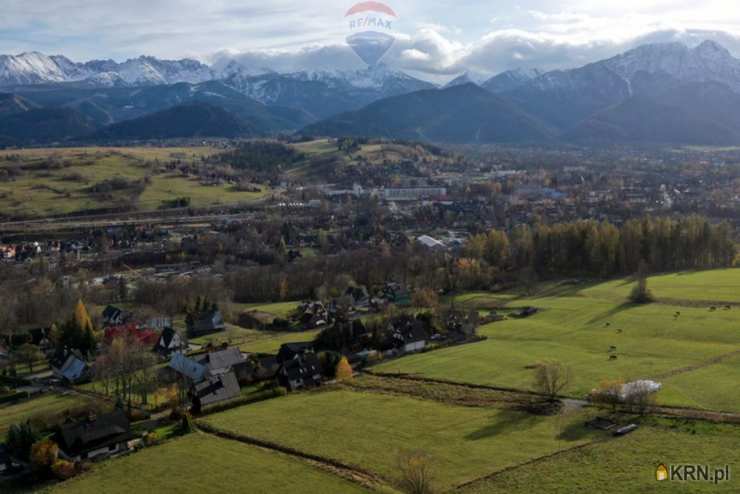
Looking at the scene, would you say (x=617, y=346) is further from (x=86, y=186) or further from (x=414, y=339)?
(x=86, y=186)

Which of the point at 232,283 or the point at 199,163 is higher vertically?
the point at 199,163

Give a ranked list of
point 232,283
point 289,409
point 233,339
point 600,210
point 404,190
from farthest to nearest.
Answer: point 404,190 → point 600,210 → point 232,283 → point 233,339 → point 289,409

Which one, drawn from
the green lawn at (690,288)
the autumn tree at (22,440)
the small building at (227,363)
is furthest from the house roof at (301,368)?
the green lawn at (690,288)

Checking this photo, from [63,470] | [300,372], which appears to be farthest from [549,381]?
[63,470]

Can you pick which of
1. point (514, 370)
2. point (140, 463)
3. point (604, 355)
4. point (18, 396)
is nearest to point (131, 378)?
point (18, 396)

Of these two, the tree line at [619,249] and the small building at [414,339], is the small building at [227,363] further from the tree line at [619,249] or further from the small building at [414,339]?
the tree line at [619,249]

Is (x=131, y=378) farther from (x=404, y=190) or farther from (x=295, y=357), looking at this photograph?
(x=404, y=190)
